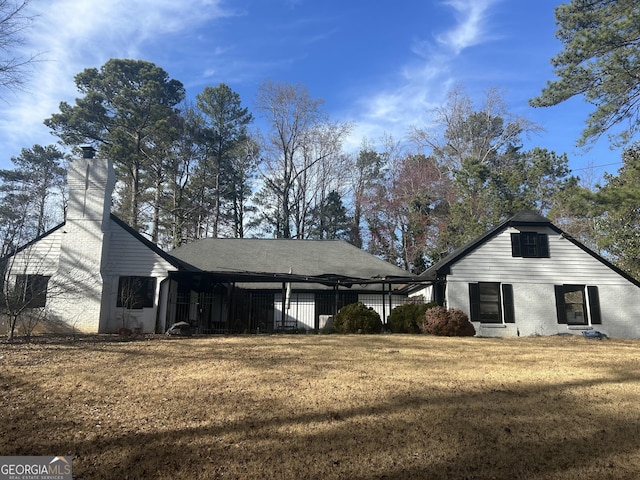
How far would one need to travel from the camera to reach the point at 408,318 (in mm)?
16047

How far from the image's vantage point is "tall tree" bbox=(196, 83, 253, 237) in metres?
33.8

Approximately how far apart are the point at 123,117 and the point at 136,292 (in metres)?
19.6

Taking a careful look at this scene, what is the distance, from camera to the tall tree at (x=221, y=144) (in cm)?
3384

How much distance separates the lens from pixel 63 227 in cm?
1566

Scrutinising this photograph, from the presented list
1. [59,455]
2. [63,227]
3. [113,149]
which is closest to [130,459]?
[59,455]

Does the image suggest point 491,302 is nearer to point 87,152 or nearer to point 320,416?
point 320,416

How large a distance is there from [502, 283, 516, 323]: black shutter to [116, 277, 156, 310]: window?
45.0ft

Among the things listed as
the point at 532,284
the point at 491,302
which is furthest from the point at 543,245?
the point at 491,302

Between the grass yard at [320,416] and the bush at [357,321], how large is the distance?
6677mm

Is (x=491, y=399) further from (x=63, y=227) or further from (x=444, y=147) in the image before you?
(x=444, y=147)

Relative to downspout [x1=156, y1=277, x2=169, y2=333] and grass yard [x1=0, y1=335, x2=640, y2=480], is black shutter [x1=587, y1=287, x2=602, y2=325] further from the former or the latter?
downspout [x1=156, y1=277, x2=169, y2=333]

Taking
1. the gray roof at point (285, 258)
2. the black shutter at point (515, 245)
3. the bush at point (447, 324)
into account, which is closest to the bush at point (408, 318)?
the bush at point (447, 324)

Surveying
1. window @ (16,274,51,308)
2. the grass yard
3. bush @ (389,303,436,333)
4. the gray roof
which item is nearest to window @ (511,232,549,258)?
the gray roof

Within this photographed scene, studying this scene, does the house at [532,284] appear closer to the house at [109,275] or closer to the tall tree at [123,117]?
the house at [109,275]
